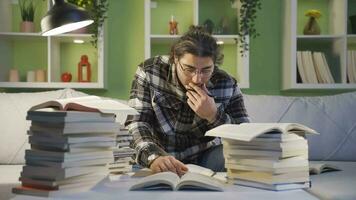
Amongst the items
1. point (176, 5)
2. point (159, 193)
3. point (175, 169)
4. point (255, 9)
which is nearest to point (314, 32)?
point (255, 9)

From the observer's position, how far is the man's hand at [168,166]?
58.3 inches

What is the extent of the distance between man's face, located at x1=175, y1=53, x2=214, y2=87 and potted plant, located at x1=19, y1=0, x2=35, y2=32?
1.35m

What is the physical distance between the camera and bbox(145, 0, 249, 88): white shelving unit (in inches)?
111

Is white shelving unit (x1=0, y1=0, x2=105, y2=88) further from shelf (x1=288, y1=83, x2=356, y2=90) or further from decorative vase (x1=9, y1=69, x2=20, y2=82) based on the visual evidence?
shelf (x1=288, y1=83, x2=356, y2=90)

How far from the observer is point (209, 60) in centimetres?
186

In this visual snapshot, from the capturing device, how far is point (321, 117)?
8.19 ft

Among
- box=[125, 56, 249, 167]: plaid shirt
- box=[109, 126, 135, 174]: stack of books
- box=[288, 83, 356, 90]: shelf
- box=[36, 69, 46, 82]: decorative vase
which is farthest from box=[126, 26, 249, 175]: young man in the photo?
box=[36, 69, 46, 82]: decorative vase

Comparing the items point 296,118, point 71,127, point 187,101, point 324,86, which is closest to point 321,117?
point 296,118

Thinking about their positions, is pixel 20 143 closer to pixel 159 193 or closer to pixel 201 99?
pixel 201 99

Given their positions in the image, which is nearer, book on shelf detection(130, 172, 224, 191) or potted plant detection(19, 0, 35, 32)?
book on shelf detection(130, 172, 224, 191)

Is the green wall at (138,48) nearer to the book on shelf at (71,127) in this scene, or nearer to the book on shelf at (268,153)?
the book on shelf at (268,153)

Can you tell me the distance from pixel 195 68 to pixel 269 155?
69cm

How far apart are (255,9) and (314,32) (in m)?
0.39

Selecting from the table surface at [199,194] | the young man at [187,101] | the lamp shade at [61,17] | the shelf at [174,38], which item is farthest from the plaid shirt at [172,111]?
the shelf at [174,38]
